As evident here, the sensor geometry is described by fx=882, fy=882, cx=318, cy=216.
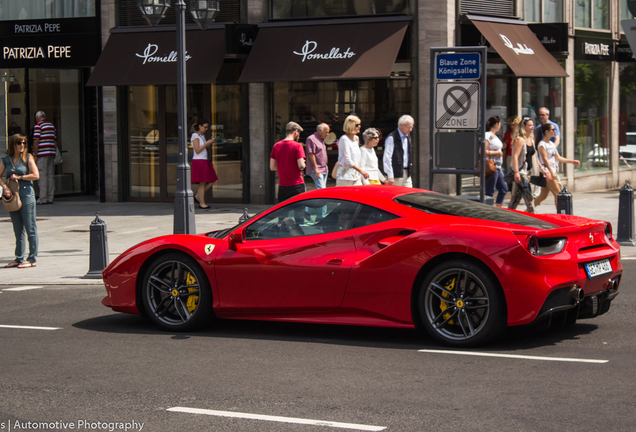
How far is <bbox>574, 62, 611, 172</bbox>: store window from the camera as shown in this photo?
69.3 feet

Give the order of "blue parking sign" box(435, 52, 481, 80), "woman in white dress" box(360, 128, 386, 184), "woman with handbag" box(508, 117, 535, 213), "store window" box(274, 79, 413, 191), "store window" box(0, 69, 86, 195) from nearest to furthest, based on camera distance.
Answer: "blue parking sign" box(435, 52, 481, 80) → "woman in white dress" box(360, 128, 386, 184) → "woman with handbag" box(508, 117, 535, 213) → "store window" box(274, 79, 413, 191) → "store window" box(0, 69, 86, 195)

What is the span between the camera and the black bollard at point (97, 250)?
434 inches

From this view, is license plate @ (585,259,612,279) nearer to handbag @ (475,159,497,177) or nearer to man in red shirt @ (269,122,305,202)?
man in red shirt @ (269,122,305,202)

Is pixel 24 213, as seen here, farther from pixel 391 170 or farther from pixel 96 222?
pixel 391 170

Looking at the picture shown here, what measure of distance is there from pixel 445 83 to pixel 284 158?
3.42 m

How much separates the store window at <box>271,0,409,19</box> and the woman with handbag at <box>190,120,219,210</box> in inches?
115

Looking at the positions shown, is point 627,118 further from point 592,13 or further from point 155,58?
point 155,58

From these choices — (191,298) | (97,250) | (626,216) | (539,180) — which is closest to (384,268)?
(191,298)

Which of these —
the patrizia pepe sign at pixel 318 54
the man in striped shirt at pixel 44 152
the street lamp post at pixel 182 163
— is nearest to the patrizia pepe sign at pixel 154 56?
the patrizia pepe sign at pixel 318 54

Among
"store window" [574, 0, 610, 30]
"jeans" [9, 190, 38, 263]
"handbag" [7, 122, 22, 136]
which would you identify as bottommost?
"jeans" [9, 190, 38, 263]

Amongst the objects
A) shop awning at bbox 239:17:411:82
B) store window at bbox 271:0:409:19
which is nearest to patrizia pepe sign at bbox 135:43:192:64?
shop awning at bbox 239:17:411:82

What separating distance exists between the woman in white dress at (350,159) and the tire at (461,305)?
5931 mm

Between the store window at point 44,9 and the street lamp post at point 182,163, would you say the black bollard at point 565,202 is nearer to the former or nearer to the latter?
the street lamp post at point 182,163

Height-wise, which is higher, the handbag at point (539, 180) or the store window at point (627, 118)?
the store window at point (627, 118)
